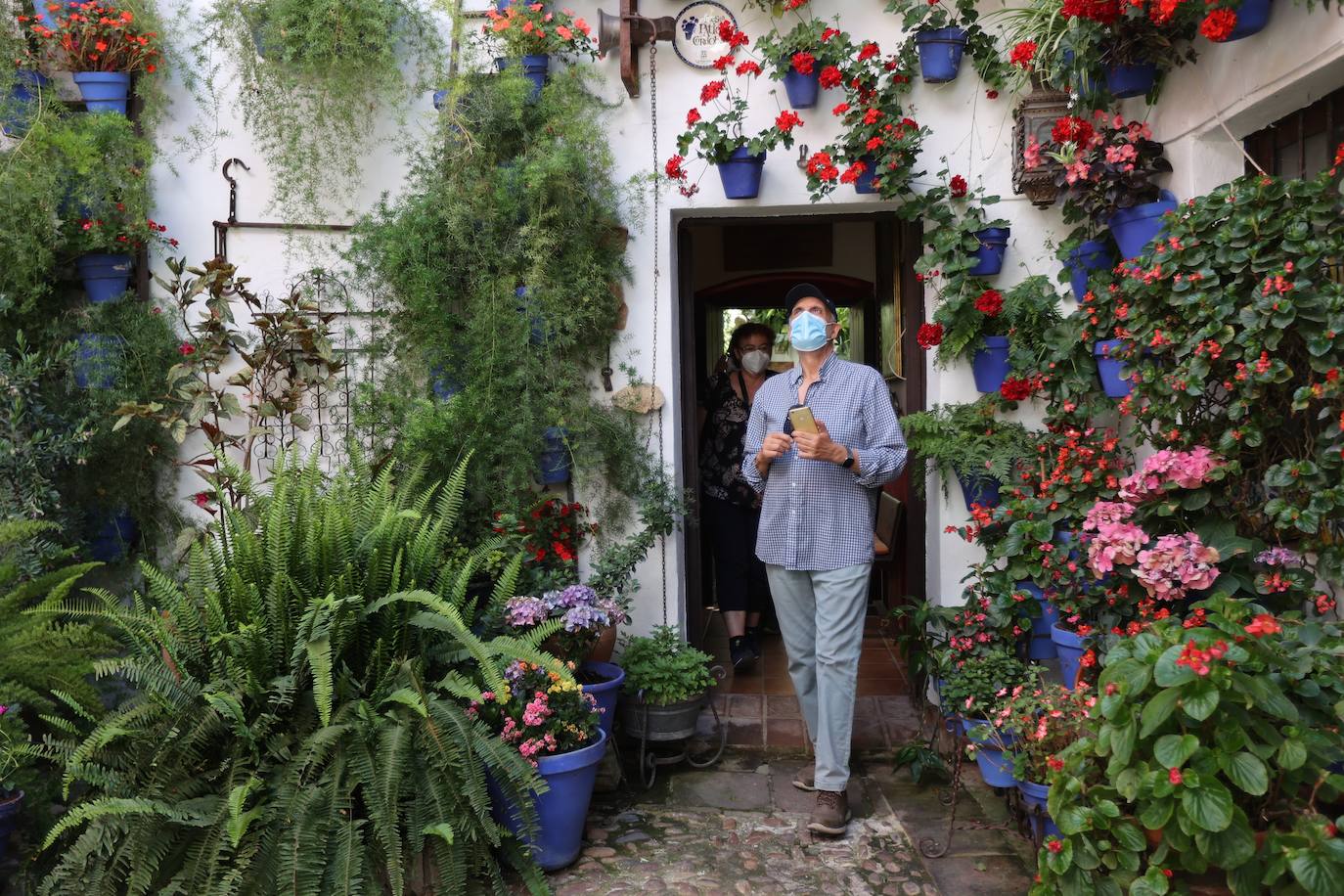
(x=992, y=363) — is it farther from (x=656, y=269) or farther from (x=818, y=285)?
(x=818, y=285)

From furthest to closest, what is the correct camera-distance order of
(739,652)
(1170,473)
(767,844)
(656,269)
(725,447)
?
(725,447)
(739,652)
(656,269)
(767,844)
(1170,473)

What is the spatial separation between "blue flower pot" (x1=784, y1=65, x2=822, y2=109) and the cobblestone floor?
2.77m

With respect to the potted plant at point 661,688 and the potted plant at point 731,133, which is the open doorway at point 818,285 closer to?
the potted plant at point 731,133

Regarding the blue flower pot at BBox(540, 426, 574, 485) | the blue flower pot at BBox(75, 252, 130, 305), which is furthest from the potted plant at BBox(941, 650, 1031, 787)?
the blue flower pot at BBox(75, 252, 130, 305)

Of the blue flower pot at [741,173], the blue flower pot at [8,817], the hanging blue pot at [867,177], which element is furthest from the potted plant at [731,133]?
the blue flower pot at [8,817]

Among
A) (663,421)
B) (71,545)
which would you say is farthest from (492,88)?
(71,545)

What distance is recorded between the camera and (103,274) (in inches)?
167

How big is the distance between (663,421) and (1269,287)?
2424 millimetres

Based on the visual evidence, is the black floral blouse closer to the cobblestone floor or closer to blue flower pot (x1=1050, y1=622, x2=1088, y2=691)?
the cobblestone floor

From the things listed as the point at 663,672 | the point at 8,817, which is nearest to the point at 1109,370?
the point at 663,672

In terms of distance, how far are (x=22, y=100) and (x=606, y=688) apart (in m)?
3.30

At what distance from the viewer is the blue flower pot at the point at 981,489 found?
4051mm

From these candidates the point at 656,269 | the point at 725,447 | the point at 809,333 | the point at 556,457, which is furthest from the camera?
the point at 725,447

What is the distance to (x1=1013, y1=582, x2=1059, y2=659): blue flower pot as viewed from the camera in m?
3.79
